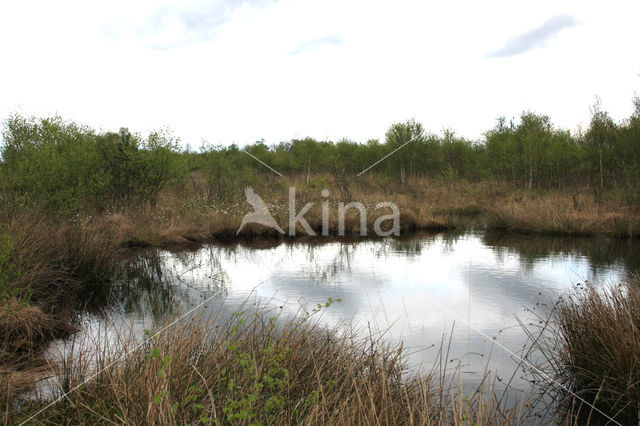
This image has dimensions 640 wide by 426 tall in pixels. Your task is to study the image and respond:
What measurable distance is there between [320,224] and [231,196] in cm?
395

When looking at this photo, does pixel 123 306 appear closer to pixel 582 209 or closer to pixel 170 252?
pixel 170 252

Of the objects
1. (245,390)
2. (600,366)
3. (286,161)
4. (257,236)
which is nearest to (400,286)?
(600,366)

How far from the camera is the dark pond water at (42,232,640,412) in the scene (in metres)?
5.79

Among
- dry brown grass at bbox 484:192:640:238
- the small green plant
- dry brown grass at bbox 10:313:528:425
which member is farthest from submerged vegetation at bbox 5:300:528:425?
dry brown grass at bbox 484:192:640:238

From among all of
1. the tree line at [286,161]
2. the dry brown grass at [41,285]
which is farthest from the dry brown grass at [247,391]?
the tree line at [286,161]

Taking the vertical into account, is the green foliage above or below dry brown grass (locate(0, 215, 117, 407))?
above

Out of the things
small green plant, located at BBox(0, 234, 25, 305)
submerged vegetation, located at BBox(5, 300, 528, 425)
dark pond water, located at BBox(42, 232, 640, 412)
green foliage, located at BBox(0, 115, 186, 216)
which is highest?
green foliage, located at BBox(0, 115, 186, 216)

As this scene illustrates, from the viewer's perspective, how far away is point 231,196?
733 inches

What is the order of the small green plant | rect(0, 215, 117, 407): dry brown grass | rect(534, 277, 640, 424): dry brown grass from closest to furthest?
rect(534, 277, 640, 424): dry brown grass < rect(0, 215, 117, 407): dry brown grass < the small green plant

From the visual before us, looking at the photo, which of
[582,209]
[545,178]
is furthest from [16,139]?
[545,178]

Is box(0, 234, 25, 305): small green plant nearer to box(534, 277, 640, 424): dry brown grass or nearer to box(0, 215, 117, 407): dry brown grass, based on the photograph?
box(0, 215, 117, 407): dry brown grass

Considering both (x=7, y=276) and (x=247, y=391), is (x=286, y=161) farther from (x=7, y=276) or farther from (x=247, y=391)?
(x=247, y=391)

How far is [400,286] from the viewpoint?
9.15 metres

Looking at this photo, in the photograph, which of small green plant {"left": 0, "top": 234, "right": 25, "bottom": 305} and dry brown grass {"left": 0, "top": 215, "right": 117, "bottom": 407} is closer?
dry brown grass {"left": 0, "top": 215, "right": 117, "bottom": 407}
